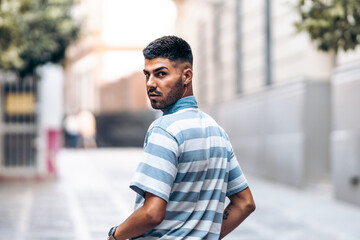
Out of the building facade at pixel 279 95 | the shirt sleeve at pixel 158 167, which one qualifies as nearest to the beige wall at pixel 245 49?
the building facade at pixel 279 95

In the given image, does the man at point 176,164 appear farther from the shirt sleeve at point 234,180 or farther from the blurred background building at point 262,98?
the blurred background building at point 262,98

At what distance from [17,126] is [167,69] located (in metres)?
14.8

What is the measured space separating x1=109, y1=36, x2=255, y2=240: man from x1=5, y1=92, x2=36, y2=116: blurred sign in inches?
576

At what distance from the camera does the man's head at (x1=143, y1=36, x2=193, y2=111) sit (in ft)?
8.16

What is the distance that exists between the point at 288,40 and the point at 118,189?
5.08 m

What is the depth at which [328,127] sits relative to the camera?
47.8 ft

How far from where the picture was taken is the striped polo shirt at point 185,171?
2.34 metres

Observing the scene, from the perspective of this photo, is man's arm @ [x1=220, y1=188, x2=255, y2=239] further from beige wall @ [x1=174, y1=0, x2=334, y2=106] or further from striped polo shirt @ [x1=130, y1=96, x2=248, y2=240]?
beige wall @ [x1=174, y1=0, x2=334, y2=106]

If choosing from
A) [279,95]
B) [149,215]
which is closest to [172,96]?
[149,215]

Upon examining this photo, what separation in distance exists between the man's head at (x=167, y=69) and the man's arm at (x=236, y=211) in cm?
51

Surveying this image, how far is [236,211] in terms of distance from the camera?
274 centimetres

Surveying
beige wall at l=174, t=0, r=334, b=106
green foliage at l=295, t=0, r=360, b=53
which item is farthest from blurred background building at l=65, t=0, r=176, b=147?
green foliage at l=295, t=0, r=360, b=53

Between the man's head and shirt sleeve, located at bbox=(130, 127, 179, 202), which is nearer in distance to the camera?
shirt sleeve, located at bbox=(130, 127, 179, 202)

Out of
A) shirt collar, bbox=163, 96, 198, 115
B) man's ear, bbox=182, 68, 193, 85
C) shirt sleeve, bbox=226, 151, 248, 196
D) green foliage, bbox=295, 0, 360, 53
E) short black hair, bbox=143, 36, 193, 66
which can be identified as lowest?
shirt sleeve, bbox=226, 151, 248, 196
